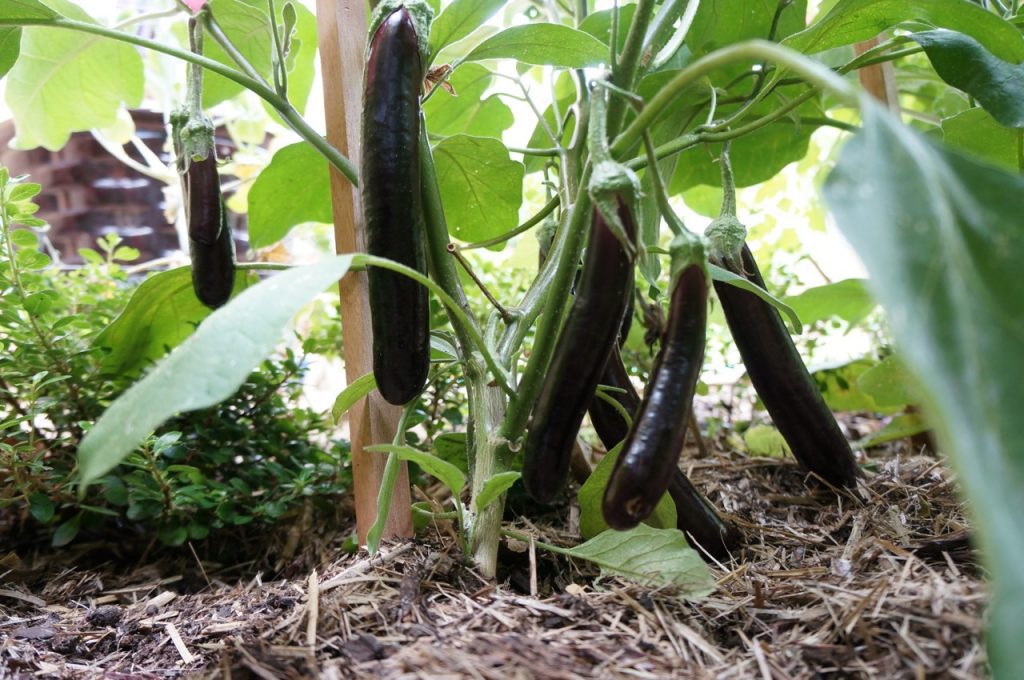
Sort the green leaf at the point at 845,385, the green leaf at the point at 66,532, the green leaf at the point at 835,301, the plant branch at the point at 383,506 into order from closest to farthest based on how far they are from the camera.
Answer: the plant branch at the point at 383,506 → the green leaf at the point at 66,532 → the green leaf at the point at 835,301 → the green leaf at the point at 845,385

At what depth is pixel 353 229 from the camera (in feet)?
2.79

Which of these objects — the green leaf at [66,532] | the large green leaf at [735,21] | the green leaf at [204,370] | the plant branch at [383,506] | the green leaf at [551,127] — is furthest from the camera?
the green leaf at [551,127]

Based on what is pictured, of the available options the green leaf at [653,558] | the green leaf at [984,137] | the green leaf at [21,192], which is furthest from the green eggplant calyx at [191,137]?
the green leaf at [984,137]

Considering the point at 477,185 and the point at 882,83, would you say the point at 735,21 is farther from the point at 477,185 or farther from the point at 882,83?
the point at 477,185

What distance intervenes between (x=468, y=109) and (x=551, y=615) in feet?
2.70

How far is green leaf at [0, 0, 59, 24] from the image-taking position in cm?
82

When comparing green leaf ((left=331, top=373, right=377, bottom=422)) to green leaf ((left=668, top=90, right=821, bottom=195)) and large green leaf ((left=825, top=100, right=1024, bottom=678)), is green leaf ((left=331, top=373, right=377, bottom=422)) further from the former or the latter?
green leaf ((left=668, top=90, right=821, bottom=195))

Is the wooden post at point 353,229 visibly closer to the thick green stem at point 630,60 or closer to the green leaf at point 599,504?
the green leaf at point 599,504

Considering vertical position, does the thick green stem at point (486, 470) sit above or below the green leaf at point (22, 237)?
below

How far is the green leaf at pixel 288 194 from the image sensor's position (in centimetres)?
98

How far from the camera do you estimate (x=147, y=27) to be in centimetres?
211

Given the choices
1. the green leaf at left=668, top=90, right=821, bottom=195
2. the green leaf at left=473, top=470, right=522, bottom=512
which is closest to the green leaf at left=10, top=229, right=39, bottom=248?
the green leaf at left=473, top=470, right=522, bottom=512

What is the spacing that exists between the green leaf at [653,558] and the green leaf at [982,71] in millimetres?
559

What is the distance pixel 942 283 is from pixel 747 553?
20.6 inches
